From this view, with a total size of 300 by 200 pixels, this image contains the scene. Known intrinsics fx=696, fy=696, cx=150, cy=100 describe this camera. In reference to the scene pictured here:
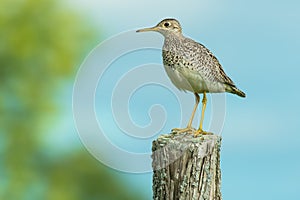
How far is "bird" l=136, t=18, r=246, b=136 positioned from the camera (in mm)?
6633

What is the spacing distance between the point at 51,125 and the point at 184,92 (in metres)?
8.61

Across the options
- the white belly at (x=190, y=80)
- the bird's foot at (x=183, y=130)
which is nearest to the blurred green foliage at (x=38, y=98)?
the white belly at (x=190, y=80)

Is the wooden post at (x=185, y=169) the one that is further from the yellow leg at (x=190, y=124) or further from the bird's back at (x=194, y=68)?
the bird's back at (x=194, y=68)

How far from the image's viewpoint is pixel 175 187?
217 inches

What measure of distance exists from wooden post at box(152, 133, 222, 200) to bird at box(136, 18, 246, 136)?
2.67 ft

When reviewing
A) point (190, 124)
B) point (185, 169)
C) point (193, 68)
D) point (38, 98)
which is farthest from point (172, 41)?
point (38, 98)

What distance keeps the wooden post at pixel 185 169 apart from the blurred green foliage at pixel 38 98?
8215 mm

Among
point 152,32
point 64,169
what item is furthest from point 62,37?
point 152,32

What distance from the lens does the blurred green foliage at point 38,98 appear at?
14.4 meters

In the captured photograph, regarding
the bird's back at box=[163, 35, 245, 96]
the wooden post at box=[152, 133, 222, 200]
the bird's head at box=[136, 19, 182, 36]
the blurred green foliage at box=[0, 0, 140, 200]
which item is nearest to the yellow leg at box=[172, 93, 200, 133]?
the bird's back at box=[163, 35, 245, 96]

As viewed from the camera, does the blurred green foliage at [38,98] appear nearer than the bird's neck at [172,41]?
No

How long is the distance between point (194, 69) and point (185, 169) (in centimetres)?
141

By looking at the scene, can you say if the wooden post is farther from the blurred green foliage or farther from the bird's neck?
the blurred green foliage

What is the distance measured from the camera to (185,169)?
216 inches
